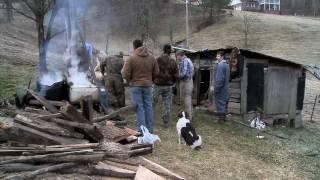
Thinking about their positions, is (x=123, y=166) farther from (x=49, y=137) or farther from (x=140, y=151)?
(x=49, y=137)

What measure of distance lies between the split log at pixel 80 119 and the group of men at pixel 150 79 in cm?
160

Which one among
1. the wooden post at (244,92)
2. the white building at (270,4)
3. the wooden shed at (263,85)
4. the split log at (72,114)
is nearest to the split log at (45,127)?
the split log at (72,114)

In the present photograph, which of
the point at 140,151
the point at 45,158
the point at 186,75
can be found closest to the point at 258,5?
the point at 186,75

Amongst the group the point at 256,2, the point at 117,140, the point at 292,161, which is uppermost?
the point at 256,2

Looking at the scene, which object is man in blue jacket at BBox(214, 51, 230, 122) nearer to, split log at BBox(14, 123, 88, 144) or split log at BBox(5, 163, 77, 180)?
split log at BBox(14, 123, 88, 144)

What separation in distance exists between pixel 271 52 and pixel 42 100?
36.0m

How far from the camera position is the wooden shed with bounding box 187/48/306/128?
13781 mm

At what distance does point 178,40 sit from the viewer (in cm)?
5100

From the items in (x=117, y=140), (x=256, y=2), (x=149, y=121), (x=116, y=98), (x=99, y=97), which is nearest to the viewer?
(x=117, y=140)

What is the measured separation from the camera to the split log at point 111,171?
21.3ft

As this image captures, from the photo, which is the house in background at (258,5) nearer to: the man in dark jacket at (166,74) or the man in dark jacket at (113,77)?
the man in dark jacket at (113,77)

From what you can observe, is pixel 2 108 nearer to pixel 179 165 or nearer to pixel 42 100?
pixel 42 100

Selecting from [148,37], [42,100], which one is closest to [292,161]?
[42,100]

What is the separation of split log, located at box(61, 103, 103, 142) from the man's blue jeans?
151 centimetres
